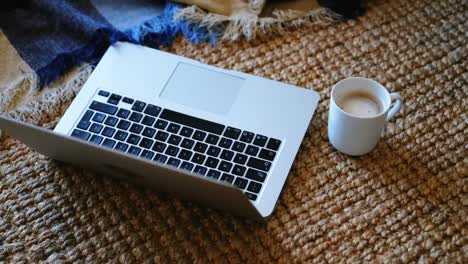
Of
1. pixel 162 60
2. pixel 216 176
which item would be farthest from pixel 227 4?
pixel 216 176

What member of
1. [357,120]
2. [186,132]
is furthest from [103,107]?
[357,120]

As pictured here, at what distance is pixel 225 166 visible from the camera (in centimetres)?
69

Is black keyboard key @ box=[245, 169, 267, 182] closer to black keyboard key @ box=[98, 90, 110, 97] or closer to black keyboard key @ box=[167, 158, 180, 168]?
black keyboard key @ box=[167, 158, 180, 168]

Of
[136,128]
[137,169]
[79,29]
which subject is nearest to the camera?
[137,169]

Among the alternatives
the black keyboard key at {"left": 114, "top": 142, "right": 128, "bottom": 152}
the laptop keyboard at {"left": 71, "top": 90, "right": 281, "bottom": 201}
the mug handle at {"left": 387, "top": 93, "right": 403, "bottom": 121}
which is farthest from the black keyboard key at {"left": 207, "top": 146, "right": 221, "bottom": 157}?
the mug handle at {"left": 387, "top": 93, "right": 403, "bottom": 121}

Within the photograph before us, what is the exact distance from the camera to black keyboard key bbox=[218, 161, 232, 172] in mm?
686

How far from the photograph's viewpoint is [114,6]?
930mm

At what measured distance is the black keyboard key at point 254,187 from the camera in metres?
0.67

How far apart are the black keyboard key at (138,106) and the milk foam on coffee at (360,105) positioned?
9.8 inches

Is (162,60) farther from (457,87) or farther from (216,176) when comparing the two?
(457,87)

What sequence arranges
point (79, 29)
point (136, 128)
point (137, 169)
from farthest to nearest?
1. point (79, 29)
2. point (136, 128)
3. point (137, 169)

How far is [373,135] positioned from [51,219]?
0.39 metres

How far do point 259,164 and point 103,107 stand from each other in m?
Result: 0.22

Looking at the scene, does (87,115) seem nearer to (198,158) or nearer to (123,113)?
(123,113)
